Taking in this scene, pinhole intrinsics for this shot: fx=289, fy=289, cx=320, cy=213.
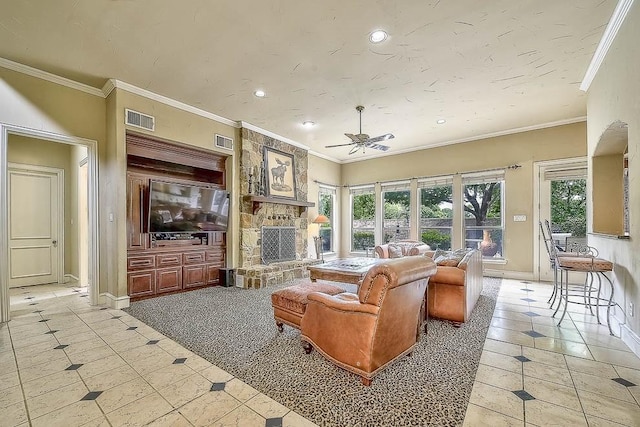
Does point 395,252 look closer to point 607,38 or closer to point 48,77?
point 607,38

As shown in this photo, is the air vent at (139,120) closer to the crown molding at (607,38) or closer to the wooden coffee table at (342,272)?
the wooden coffee table at (342,272)

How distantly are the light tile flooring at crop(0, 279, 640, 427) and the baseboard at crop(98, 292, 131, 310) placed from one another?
0.60m

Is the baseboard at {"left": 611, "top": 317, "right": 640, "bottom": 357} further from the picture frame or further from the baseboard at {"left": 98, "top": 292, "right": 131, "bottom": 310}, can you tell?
the baseboard at {"left": 98, "top": 292, "right": 131, "bottom": 310}

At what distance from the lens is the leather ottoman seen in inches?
114

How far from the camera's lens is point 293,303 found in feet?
9.68

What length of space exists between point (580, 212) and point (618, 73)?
3.68 metres

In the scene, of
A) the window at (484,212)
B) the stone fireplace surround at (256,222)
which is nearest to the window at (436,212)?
the window at (484,212)

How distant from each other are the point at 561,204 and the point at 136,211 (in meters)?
7.99

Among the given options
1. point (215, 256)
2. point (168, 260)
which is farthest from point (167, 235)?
point (215, 256)

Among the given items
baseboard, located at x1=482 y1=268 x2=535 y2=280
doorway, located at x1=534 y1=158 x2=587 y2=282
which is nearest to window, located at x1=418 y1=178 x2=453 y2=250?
baseboard, located at x1=482 y1=268 x2=535 y2=280

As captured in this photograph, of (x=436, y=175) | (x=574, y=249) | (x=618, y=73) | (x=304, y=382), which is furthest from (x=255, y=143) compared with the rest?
(x=574, y=249)

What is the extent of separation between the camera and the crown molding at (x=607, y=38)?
8.93 ft

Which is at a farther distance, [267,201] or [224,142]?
[267,201]

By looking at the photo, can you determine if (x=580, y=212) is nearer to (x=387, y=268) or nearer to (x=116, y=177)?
(x=387, y=268)
